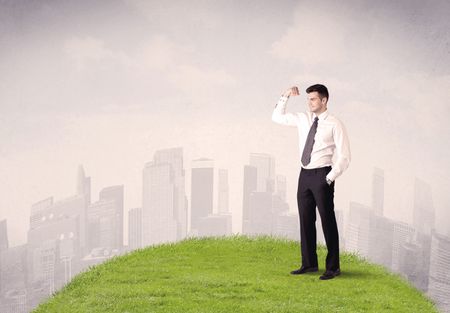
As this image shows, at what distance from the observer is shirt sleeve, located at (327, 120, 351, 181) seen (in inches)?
271

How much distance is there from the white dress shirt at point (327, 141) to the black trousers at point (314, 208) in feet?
0.38

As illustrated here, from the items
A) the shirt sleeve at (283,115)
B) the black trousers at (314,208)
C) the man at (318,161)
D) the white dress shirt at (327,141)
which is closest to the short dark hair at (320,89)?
the man at (318,161)

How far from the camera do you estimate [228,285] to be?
744 centimetres

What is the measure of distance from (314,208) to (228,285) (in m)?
1.19

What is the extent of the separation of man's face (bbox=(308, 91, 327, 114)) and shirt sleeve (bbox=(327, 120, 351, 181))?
10.6 inches

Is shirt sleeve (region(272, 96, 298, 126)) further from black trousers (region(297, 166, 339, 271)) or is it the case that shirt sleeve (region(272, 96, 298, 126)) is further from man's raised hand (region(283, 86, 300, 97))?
black trousers (region(297, 166, 339, 271))

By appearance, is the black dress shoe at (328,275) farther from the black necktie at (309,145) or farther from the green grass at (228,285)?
the black necktie at (309,145)

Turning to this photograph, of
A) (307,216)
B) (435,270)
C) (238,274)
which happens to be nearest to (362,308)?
(307,216)

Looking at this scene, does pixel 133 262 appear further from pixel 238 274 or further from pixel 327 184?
pixel 327 184

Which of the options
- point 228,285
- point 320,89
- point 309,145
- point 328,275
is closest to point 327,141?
point 309,145

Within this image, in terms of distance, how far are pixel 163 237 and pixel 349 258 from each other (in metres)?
2.64

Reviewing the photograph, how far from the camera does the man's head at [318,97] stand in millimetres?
7246

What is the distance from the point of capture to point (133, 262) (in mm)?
8719

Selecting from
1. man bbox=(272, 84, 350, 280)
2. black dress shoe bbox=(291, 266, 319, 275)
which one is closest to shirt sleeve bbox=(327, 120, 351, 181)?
man bbox=(272, 84, 350, 280)
